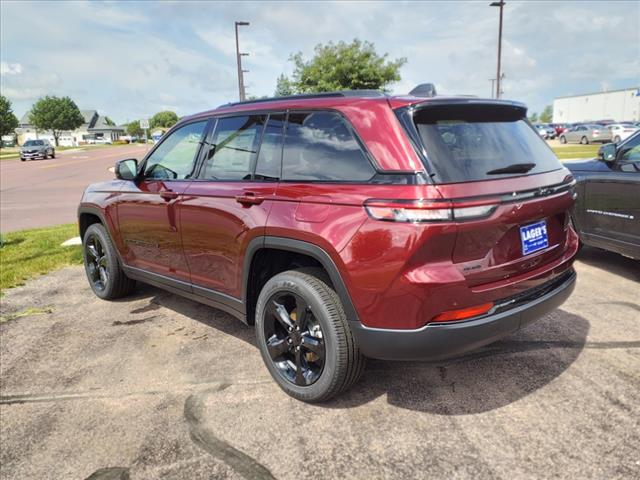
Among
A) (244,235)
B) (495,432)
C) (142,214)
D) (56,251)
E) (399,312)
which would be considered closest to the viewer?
(399,312)

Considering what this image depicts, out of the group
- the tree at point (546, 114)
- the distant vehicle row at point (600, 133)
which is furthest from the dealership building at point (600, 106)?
the tree at point (546, 114)

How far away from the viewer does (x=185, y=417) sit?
2881 millimetres

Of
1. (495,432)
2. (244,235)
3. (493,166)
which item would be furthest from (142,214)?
(495,432)

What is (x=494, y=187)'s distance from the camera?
2498 mm

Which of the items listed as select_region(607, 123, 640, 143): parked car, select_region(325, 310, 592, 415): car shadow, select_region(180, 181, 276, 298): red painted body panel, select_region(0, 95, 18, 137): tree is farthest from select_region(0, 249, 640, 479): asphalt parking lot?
select_region(0, 95, 18, 137): tree

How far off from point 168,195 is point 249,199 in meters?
1.02

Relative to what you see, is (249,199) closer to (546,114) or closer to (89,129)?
(89,129)

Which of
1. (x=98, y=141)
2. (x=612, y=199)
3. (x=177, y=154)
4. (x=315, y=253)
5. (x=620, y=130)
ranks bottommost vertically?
(x=620, y=130)

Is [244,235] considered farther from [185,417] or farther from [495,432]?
[495,432]

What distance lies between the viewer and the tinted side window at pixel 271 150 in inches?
121

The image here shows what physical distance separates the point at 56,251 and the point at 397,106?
20.6 feet

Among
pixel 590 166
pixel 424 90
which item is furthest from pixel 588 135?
pixel 424 90

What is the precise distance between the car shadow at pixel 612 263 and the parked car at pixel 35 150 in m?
43.5

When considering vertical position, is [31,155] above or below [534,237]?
below
